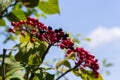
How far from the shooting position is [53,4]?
3.80m

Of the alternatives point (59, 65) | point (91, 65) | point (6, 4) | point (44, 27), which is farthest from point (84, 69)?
point (6, 4)

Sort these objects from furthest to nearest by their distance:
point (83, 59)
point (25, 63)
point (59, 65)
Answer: point (59, 65)
point (83, 59)
point (25, 63)

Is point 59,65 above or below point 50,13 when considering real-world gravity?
below

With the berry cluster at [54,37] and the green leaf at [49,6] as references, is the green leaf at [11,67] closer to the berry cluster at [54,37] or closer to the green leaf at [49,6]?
the berry cluster at [54,37]

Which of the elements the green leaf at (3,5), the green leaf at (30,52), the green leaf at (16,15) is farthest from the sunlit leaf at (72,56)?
the green leaf at (3,5)

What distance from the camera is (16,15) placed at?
3812mm

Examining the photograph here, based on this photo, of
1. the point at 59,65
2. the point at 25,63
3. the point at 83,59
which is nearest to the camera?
the point at 25,63

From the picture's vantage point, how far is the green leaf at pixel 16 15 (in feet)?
12.4

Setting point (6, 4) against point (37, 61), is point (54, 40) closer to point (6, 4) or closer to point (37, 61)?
point (37, 61)

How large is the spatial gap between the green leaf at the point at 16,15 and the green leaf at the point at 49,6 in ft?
0.63

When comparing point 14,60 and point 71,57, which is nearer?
point 14,60

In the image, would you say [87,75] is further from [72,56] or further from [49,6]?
[49,6]

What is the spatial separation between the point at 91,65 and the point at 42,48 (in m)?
0.57

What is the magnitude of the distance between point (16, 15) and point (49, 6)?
1.17 ft
